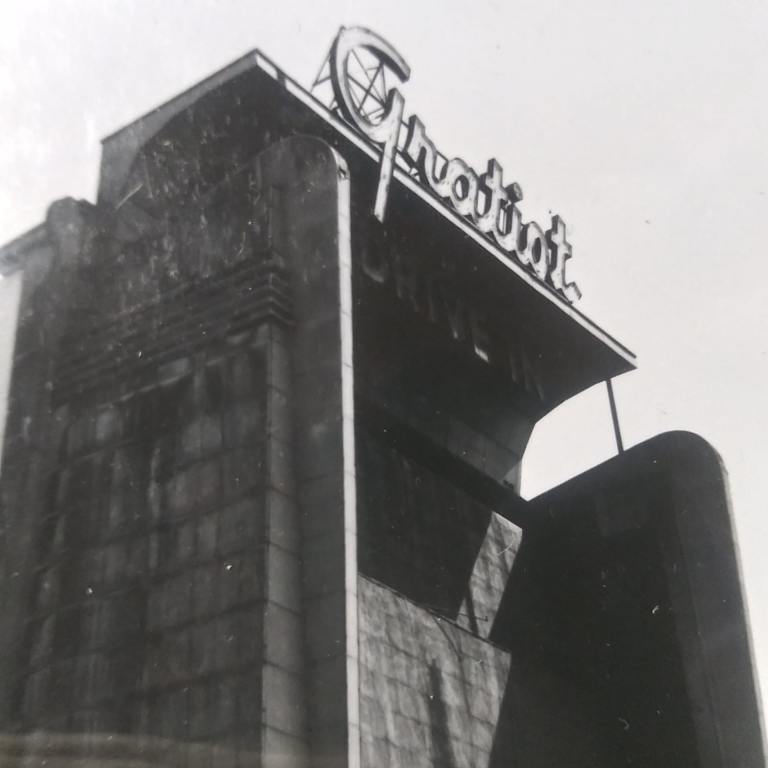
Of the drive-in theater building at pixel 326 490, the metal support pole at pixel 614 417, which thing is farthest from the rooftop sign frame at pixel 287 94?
the metal support pole at pixel 614 417

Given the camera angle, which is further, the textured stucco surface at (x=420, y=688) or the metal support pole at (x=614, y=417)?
the metal support pole at (x=614, y=417)

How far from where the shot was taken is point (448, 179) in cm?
2556

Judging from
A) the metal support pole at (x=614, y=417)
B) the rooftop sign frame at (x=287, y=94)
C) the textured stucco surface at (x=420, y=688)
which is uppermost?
the rooftop sign frame at (x=287, y=94)

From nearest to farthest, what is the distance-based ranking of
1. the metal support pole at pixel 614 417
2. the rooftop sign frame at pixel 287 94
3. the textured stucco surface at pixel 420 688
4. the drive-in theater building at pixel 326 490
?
the drive-in theater building at pixel 326 490 < the textured stucco surface at pixel 420 688 < the rooftop sign frame at pixel 287 94 < the metal support pole at pixel 614 417

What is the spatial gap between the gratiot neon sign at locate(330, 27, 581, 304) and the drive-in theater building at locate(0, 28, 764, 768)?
69mm

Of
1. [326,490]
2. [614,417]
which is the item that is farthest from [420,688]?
[614,417]

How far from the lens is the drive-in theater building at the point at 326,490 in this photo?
Result: 15.6m

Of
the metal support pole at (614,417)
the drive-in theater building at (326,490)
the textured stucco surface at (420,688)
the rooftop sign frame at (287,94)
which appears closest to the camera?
the drive-in theater building at (326,490)

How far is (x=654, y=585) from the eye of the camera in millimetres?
24531

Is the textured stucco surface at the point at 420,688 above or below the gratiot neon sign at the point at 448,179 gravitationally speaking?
below

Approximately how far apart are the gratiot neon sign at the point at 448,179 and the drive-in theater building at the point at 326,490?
0.07 m

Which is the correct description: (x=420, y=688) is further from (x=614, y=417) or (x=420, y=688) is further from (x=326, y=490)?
(x=614, y=417)

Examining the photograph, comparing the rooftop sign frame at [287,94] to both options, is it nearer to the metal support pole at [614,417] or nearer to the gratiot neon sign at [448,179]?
the gratiot neon sign at [448,179]

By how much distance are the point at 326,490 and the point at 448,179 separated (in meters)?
11.4
